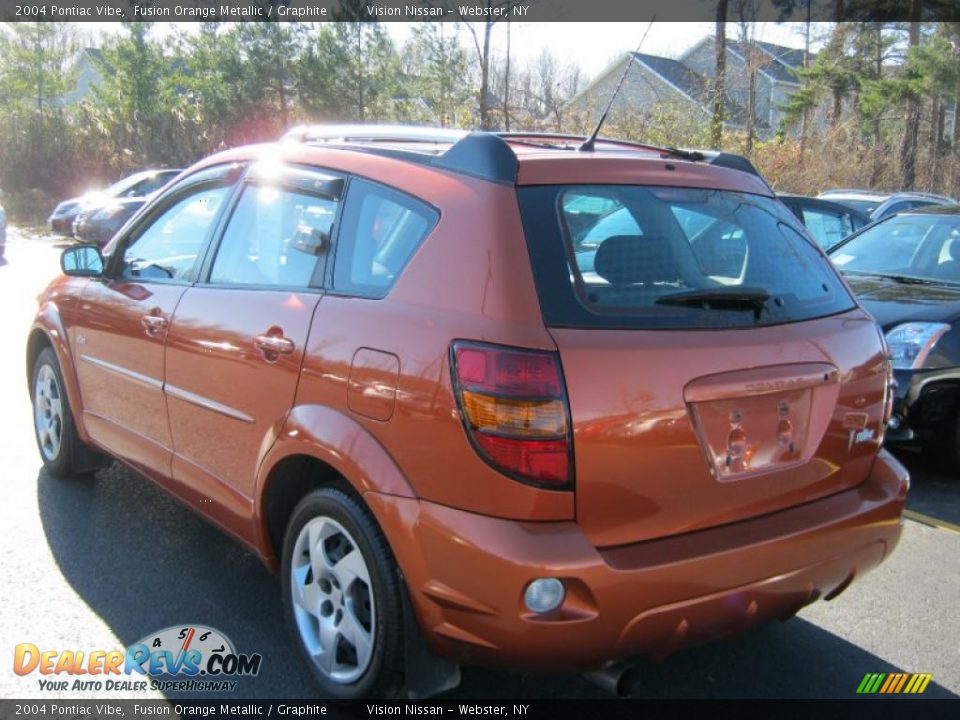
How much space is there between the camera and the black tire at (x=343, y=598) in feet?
8.46

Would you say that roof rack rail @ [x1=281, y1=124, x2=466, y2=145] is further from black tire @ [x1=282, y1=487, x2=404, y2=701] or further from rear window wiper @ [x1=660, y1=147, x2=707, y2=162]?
black tire @ [x1=282, y1=487, x2=404, y2=701]

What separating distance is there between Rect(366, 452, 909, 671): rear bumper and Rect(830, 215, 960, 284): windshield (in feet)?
13.8

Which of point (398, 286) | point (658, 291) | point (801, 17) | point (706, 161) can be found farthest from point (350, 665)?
point (801, 17)

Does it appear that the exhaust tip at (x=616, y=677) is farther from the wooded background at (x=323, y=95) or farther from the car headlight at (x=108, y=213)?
the wooded background at (x=323, y=95)

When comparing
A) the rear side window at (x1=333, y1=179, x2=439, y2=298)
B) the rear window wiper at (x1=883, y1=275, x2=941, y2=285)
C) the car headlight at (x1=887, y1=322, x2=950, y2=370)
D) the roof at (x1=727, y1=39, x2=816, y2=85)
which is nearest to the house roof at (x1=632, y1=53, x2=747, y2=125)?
the roof at (x1=727, y1=39, x2=816, y2=85)

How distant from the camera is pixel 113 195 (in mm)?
18203

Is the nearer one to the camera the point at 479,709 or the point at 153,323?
the point at 479,709

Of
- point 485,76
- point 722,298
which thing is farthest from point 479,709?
point 485,76

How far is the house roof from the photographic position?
24.8 metres

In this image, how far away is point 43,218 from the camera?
2628cm

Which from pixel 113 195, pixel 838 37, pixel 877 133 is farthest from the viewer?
pixel 838 37

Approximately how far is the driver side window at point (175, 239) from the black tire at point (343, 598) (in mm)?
1414

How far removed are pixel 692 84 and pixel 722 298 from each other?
26.3m

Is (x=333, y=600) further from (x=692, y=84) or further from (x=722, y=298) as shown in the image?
(x=692, y=84)
